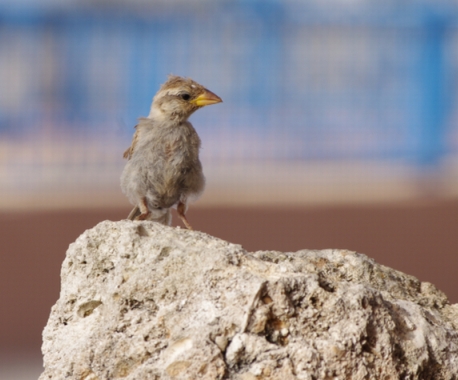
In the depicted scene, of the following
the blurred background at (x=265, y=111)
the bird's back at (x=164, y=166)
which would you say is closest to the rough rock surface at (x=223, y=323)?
the bird's back at (x=164, y=166)

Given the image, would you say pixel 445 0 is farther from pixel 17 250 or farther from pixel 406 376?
pixel 406 376

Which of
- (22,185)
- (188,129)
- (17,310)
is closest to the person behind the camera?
(188,129)

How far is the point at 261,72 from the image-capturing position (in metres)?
11.1

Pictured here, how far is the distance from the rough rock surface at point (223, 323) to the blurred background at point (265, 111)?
24.0 feet

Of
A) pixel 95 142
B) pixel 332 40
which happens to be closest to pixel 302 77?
pixel 332 40

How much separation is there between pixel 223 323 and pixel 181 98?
2.24 meters

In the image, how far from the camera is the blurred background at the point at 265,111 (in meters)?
10.7

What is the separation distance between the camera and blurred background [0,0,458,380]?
1074 centimetres

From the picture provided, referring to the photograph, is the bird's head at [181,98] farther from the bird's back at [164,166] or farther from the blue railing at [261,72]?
the blue railing at [261,72]

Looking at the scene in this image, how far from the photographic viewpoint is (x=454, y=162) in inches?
441

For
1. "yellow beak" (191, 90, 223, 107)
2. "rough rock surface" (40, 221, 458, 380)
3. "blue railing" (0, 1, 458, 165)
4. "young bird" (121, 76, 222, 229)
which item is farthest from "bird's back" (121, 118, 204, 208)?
"blue railing" (0, 1, 458, 165)

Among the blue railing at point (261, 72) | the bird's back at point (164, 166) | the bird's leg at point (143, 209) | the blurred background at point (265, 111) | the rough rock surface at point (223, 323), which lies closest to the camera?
the rough rock surface at point (223, 323)

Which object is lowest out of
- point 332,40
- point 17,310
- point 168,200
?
point 17,310

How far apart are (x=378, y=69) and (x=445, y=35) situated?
920 millimetres
